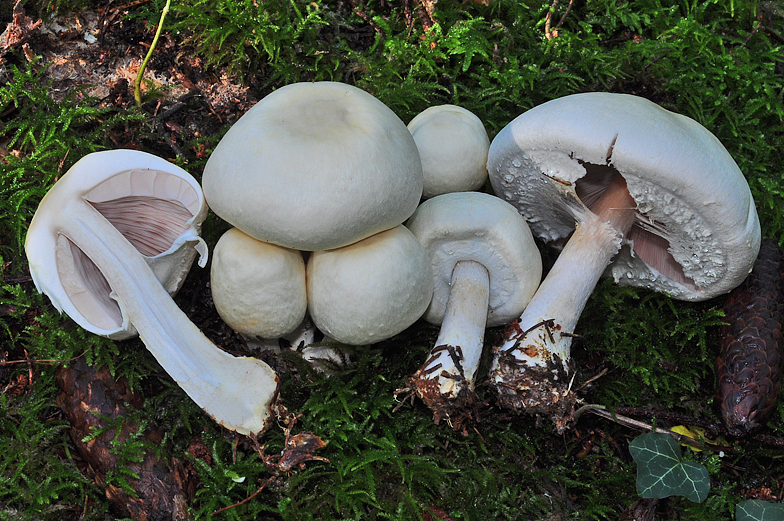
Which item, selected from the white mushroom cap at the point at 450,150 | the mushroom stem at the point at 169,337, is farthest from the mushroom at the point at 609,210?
the mushroom stem at the point at 169,337

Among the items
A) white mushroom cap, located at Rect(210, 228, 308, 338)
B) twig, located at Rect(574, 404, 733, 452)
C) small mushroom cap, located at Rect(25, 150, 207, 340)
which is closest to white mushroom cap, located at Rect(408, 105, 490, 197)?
white mushroom cap, located at Rect(210, 228, 308, 338)

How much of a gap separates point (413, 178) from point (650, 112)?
1023 millimetres

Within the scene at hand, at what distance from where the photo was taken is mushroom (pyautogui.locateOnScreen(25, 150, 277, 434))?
2375 millimetres

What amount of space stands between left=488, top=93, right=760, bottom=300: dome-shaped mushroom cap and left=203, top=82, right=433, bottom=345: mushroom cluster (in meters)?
0.58

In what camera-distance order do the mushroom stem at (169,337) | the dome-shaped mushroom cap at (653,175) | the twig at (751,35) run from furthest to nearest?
1. the twig at (751,35)
2. the mushroom stem at (169,337)
3. the dome-shaped mushroom cap at (653,175)

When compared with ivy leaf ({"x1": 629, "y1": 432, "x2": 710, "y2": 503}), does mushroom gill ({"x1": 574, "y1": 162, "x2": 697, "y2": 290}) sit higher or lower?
higher

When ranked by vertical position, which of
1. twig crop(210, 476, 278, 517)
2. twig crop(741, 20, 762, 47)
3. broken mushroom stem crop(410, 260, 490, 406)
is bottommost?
twig crop(210, 476, 278, 517)

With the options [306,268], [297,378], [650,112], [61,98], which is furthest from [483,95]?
[61,98]

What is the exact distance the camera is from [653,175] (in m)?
2.28

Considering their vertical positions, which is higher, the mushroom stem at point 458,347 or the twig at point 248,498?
→ the mushroom stem at point 458,347

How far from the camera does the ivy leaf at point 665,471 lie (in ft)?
7.57

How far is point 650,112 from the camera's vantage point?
7.77 feet

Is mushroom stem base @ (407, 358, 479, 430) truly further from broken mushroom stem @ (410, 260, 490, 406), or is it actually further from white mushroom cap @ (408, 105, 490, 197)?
white mushroom cap @ (408, 105, 490, 197)

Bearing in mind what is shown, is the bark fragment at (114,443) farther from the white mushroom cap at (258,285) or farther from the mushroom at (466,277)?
the mushroom at (466,277)
